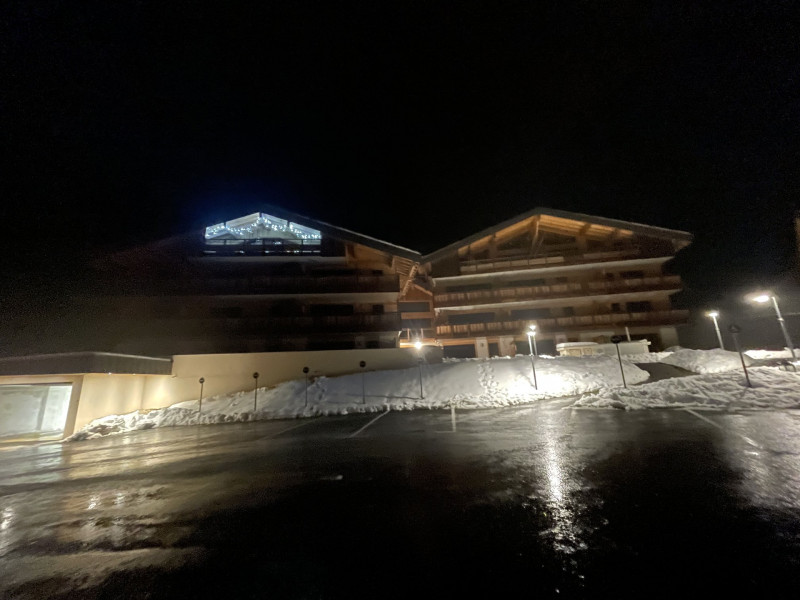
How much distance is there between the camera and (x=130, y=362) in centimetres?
1603

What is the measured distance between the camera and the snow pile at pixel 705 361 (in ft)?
54.9

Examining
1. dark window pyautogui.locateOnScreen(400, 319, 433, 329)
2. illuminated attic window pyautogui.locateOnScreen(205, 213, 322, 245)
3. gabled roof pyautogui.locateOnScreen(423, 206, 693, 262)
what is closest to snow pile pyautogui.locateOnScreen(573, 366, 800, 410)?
gabled roof pyautogui.locateOnScreen(423, 206, 693, 262)

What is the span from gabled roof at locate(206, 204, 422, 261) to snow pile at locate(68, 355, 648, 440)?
923cm

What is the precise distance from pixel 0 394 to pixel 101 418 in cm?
1075

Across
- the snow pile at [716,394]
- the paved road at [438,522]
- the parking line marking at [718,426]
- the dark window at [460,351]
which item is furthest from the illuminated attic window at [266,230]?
the parking line marking at [718,426]

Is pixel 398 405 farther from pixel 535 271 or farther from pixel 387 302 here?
pixel 535 271

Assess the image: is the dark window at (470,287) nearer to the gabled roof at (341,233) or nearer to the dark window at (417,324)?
the dark window at (417,324)

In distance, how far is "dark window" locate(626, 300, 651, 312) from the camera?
95.5 feet

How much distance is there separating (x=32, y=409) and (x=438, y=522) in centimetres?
2936

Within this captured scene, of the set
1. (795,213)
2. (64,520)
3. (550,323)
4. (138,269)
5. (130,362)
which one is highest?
(795,213)

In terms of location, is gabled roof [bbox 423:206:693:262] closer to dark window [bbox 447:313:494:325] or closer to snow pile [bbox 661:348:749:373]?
dark window [bbox 447:313:494:325]

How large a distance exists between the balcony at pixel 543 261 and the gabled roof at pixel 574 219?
2.00 m

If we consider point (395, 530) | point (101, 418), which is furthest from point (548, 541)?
point (101, 418)

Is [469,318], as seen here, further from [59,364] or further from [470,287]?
[59,364]
